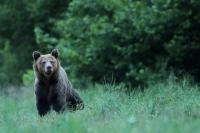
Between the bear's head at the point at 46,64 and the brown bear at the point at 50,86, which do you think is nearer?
the brown bear at the point at 50,86

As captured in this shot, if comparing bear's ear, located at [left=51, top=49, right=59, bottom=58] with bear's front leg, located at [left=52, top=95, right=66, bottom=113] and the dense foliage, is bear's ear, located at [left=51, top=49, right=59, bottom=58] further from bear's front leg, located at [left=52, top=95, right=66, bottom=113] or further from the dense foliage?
the dense foliage

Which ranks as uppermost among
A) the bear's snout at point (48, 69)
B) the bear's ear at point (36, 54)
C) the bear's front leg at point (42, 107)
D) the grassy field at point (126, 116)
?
the bear's ear at point (36, 54)

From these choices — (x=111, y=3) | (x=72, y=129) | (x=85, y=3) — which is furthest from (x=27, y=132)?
(x=85, y=3)

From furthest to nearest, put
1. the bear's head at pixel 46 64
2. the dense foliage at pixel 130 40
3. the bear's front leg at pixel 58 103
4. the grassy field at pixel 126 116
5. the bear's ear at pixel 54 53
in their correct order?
the dense foliage at pixel 130 40 < the bear's ear at pixel 54 53 < the bear's head at pixel 46 64 < the bear's front leg at pixel 58 103 < the grassy field at pixel 126 116

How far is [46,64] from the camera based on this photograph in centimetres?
1245

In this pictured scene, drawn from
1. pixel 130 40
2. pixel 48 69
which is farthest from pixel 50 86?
pixel 130 40

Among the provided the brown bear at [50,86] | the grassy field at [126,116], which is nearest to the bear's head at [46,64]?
the brown bear at [50,86]

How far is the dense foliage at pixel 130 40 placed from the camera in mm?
19688

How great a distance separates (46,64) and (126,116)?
3.12 metres

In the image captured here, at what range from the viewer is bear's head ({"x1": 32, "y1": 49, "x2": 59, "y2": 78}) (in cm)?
1239

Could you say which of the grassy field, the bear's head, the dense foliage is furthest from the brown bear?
the dense foliage

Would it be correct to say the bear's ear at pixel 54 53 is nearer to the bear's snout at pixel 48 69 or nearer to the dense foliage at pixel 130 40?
the bear's snout at pixel 48 69

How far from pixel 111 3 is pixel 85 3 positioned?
1.75 meters

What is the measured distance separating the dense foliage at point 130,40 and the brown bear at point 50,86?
271 inches
